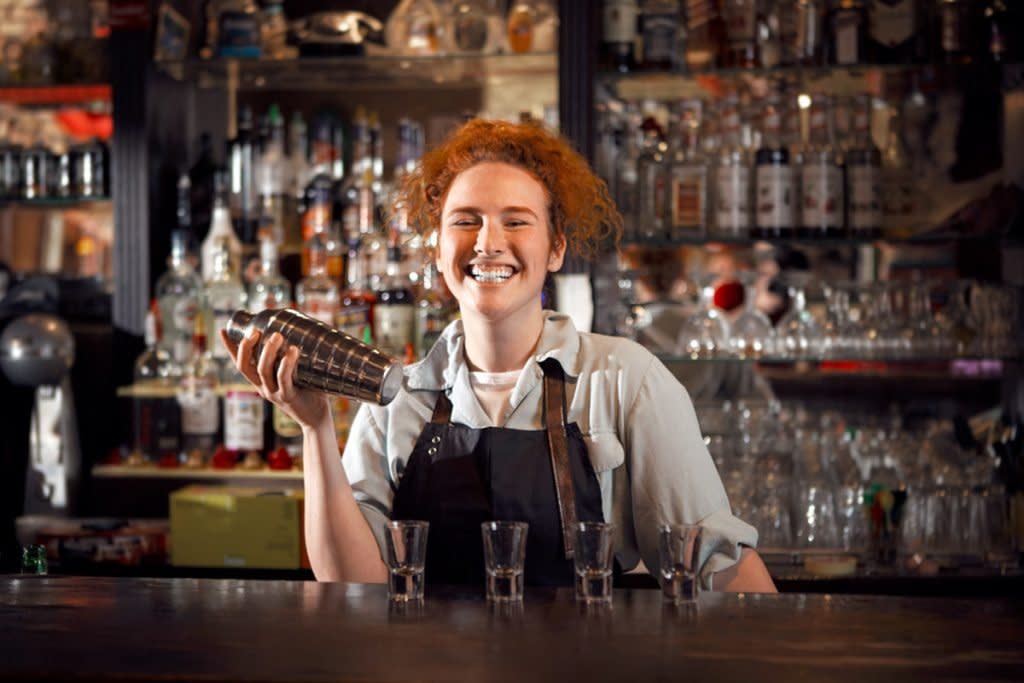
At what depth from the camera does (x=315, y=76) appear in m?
3.95

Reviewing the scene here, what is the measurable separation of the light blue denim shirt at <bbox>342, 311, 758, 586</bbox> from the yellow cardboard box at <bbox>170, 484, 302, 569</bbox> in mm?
1389

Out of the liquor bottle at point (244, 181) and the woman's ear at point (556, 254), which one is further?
the liquor bottle at point (244, 181)

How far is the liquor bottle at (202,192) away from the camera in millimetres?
3880

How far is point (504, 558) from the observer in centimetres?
155

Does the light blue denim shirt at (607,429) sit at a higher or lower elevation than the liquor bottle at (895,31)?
lower

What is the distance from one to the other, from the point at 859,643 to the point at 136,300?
278 cm

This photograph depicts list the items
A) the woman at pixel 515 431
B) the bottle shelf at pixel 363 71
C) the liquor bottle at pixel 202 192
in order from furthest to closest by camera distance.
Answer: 1. the liquor bottle at pixel 202 192
2. the bottle shelf at pixel 363 71
3. the woman at pixel 515 431

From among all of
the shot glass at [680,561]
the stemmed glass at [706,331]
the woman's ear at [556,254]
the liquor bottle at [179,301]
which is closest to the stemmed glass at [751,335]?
the stemmed glass at [706,331]

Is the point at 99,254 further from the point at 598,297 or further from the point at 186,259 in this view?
the point at 598,297

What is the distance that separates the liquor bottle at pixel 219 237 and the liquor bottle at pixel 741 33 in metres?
1.40

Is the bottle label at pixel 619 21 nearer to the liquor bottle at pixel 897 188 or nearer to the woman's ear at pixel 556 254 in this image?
the liquor bottle at pixel 897 188

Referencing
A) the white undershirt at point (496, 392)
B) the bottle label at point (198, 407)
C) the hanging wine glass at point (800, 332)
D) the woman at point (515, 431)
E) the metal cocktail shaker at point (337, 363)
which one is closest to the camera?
the metal cocktail shaker at point (337, 363)

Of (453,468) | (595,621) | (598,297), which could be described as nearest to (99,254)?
(598,297)

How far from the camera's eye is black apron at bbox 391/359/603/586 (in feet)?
6.54
